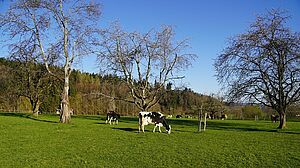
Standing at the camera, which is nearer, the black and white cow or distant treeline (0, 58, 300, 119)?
the black and white cow

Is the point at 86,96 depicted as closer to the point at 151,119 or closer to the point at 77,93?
the point at 77,93

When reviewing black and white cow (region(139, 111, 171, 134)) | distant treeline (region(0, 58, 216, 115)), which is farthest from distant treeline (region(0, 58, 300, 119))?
black and white cow (region(139, 111, 171, 134))

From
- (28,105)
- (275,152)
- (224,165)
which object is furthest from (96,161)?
(28,105)

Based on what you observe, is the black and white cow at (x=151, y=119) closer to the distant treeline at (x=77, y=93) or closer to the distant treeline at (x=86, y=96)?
the distant treeline at (x=86, y=96)

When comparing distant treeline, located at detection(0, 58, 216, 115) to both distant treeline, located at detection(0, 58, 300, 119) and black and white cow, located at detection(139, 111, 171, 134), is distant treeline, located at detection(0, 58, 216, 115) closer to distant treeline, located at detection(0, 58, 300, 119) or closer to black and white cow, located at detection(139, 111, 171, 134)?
distant treeline, located at detection(0, 58, 300, 119)

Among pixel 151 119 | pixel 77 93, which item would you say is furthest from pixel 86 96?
pixel 151 119

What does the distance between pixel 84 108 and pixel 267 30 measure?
2673 inches

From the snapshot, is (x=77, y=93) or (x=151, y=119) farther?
(x=77, y=93)

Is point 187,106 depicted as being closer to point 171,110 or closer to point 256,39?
point 171,110

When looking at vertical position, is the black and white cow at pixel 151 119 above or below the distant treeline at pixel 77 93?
below

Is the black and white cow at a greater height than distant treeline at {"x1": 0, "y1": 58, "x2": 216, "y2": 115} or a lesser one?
lesser

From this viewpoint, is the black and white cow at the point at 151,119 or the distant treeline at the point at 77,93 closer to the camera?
the black and white cow at the point at 151,119

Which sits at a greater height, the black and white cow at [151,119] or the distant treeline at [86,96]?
the distant treeline at [86,96]

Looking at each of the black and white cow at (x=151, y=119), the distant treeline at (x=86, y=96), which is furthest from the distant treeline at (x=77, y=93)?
the black and white cow at (x=151, y=119)
